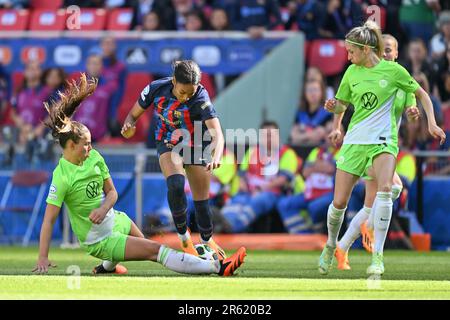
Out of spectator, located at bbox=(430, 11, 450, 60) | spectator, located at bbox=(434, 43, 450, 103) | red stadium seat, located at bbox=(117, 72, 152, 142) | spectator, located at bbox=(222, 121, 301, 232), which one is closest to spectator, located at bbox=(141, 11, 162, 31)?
red stadium seat, located at bbox=(117, 72, 152, 142)

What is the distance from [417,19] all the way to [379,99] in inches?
321

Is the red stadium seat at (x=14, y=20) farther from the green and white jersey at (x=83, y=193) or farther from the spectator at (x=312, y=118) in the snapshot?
the green and white jersey at (x=83, y=193)

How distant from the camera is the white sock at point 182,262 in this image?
33.4ft

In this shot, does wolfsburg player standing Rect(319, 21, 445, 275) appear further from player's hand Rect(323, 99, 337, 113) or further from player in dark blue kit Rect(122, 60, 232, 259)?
player in dark blue kit Rect(122, 60, 232, 259)

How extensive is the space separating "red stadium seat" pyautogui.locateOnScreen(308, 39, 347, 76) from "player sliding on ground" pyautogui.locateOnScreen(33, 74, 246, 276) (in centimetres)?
797

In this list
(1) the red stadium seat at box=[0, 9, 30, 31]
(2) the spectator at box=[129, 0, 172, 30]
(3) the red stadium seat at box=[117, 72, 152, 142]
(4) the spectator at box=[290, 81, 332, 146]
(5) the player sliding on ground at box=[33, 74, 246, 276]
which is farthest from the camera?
(1) the red stadium seat at box=[0, 9, 30, 31]

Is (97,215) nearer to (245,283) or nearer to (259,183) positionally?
(245,283)

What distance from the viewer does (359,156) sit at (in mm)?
10773

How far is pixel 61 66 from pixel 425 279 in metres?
9.85

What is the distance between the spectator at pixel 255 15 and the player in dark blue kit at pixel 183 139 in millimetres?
7181

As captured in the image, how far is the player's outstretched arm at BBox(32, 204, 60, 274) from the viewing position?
979 centimetres
